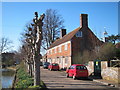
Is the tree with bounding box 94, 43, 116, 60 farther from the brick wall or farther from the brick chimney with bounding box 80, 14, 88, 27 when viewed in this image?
the brick chimney with bounding box 80, 14, 88, 27

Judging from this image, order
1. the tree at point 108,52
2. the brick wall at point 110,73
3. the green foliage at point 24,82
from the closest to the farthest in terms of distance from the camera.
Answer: the green foliage at point 24,82
the brick wall at point 110,73
the tree at point 108,52

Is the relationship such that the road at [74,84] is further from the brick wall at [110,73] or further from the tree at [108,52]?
the tree at [108,52]

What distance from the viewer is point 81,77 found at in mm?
19906

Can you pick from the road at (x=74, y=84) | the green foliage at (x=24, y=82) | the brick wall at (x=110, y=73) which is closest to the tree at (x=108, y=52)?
the brick wall at (x=110, y=73)

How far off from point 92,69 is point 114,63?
445 centimetres

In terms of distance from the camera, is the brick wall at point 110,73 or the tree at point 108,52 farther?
the tree at point 108,52

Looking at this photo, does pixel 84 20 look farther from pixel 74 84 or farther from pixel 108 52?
pixel 74 84

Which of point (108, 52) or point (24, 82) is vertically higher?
point (108, 52)

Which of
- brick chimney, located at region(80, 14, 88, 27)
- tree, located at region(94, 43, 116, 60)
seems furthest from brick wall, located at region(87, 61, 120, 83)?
brick chimney, located at region(80, 14, 88, 27)

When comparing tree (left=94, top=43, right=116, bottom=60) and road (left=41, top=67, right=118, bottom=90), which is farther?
tree (left=94, top=43, right=116, bottom=60)

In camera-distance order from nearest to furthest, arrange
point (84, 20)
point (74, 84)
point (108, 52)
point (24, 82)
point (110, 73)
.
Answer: point (24, 82) < point (74, 84) < point (110, 73) < point (108, 52) < point (84, 20)

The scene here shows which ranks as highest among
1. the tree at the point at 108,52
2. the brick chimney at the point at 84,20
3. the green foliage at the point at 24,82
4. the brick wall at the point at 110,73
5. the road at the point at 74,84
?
the brick chimney at the point at 84,20

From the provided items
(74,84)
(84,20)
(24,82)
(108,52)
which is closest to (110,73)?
(74,84)

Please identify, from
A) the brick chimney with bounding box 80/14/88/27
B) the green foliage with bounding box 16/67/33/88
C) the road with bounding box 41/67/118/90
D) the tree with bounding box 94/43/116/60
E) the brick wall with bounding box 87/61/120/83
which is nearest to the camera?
the green foliage with bounding box 16/67/33/88
